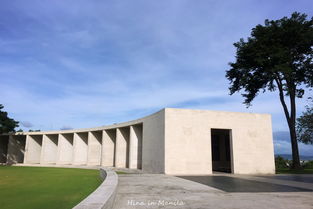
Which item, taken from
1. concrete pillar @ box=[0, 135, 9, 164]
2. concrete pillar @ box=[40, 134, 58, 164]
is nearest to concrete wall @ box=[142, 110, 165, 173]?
concrete pillar @ box=[40, 134, 58, 164]

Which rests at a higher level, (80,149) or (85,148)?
(85,148)

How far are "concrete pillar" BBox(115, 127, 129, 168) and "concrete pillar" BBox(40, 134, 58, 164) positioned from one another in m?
15.1

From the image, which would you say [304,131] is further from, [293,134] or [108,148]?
[108,148]

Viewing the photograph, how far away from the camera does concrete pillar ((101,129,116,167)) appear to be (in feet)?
88.5

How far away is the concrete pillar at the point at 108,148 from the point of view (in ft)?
88.5

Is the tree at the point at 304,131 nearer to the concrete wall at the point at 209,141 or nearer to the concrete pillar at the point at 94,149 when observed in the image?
the concrete wall at the point at 209,141

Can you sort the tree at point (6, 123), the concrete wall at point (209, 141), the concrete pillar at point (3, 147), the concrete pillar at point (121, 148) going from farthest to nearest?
the concrete pillar at point (3, 147) → the tree at point (6, 123) → the concrete pillar at point (121, 148) → the concrete wall at point (209, 141)

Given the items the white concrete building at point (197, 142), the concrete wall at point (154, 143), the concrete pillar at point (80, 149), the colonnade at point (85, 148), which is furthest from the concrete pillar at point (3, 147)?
the concrete wall at point (154, 143)

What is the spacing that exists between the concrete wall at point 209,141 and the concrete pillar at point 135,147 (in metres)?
7.56

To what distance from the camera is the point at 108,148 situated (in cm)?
2752

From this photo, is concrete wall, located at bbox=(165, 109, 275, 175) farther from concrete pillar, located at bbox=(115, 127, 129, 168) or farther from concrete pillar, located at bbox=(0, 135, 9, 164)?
concrete pillar, located at bbox=(0, 135, 9, 164)

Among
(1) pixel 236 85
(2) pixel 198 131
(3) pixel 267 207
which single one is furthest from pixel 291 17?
(3) pixel 267 207

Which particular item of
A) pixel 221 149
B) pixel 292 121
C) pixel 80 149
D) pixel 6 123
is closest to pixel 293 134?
pixel 292 121

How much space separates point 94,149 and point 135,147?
9441mm
